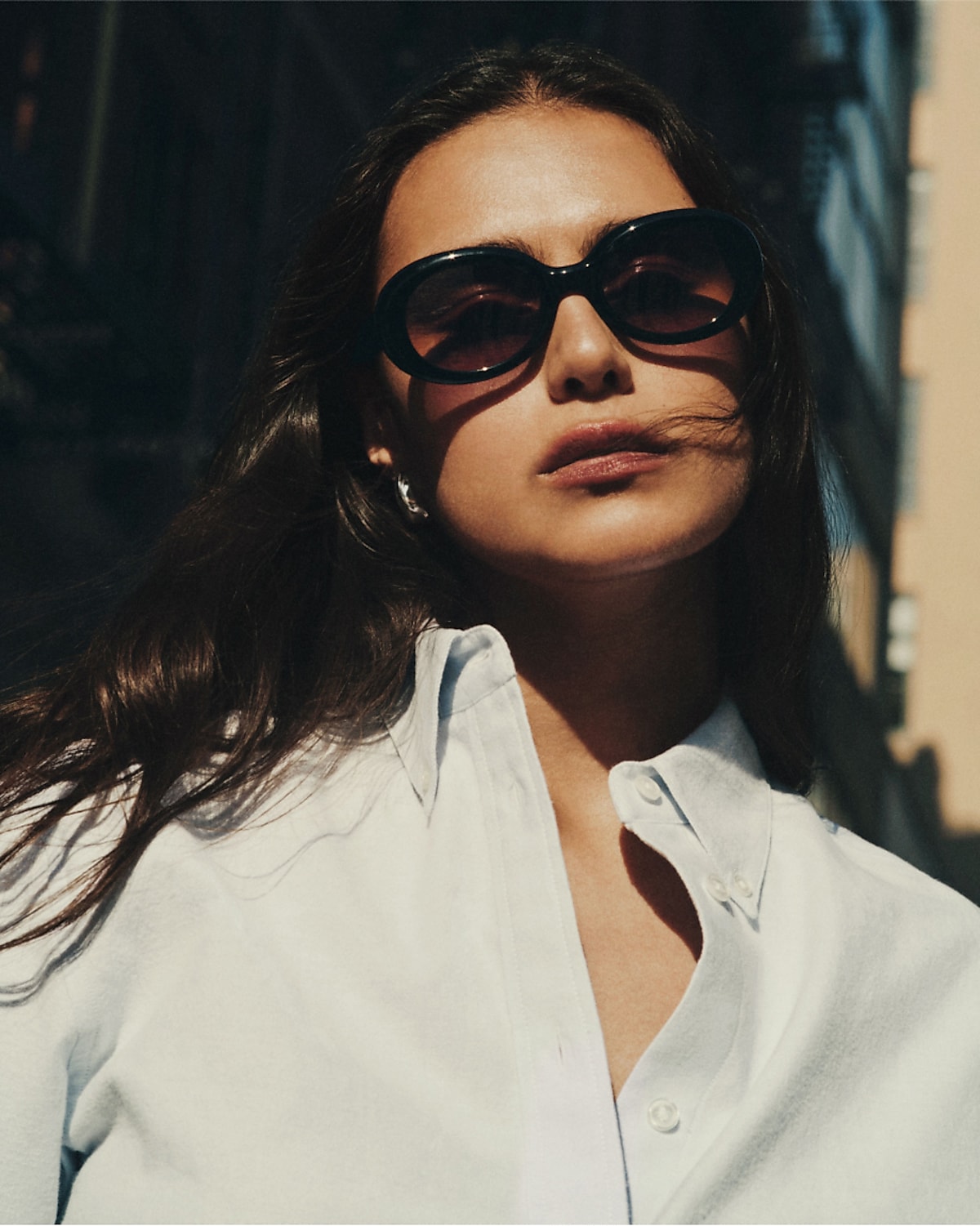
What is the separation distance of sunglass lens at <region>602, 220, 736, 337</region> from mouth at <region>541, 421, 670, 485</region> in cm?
17

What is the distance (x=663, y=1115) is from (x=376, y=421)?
1.22m

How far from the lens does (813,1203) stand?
1.36m

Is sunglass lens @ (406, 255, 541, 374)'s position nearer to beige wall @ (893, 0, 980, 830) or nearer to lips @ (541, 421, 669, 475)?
lips @ (541, 421, 669, 475)

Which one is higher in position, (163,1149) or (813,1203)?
(163,1149)

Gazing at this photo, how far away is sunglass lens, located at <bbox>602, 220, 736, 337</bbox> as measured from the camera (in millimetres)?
1694

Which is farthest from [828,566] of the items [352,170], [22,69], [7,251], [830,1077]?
[22,69]

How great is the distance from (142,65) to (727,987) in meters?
8.57

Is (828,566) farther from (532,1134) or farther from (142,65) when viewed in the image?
(142,65)

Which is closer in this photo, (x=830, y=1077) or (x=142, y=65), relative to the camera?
(x=830, y=1077)

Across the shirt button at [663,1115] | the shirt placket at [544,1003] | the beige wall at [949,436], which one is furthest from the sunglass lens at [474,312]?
the beige wall at [949,436]

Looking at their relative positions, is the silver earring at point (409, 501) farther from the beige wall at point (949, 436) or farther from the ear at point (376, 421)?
the beige wall at point (949, 436)

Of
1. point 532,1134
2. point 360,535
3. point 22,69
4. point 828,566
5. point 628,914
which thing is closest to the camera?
point 532,1134

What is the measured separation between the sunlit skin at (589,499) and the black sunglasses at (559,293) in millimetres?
31

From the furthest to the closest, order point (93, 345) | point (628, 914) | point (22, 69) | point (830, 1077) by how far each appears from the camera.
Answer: point (22, 69)
point (93, 345)
point (628, 914)
point (830, 1077)
